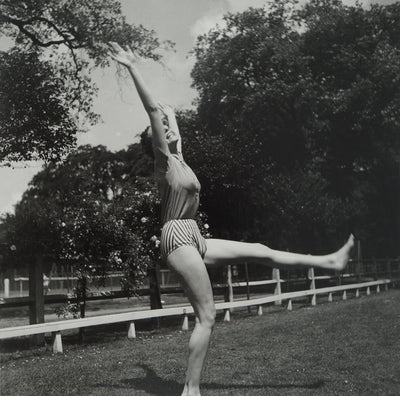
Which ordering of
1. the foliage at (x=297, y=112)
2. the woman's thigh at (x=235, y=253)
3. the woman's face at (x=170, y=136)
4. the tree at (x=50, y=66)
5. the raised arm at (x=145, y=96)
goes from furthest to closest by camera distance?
the foliage at (x=297, y=112) → the tree at (x=50, y=66) → the woman's face at (x=170, y=136) → the woman's thigh at (x=235, y=253) → the raised arm at (x=145, y=96)

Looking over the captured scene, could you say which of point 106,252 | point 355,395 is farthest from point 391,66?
point 355,395

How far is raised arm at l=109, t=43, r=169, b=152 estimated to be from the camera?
162 inches

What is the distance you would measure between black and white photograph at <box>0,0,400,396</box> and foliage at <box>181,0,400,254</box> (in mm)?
94

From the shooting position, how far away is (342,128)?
25.6 m

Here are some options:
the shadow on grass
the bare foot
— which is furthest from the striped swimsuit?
the shadow on grass

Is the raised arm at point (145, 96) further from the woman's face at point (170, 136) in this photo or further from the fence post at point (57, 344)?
the fence post at point (57, 344)

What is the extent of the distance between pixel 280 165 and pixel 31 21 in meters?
13.7

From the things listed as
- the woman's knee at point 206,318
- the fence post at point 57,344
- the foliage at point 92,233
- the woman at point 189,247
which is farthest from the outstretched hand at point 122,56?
the foliage at point 92,233

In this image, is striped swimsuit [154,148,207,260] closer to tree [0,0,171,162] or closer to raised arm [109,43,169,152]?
raised arm [109,43,169,152]

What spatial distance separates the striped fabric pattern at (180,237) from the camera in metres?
4.32

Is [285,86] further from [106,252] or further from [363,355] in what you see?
[363,355]

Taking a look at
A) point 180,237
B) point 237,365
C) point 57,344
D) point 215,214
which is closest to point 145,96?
point 180,237

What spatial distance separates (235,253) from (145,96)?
4.61 ft

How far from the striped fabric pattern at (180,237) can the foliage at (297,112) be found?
631 inches
